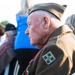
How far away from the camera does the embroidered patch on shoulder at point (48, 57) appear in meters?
1.67

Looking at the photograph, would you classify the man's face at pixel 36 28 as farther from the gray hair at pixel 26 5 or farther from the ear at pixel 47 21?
the gray hair at pixel 26 5

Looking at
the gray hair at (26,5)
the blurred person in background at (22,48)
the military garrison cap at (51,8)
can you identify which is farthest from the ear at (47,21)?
the gray hair at (26,5)

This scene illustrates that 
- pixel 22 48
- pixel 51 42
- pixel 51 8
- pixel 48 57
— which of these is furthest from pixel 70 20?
pixel 48 57

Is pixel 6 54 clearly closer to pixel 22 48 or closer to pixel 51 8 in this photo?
pixel 22 48

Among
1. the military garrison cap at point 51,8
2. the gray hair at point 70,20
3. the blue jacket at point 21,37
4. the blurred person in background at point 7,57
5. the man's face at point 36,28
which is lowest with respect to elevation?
the blurred person in background at point 7,57

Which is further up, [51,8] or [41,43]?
[51,8]

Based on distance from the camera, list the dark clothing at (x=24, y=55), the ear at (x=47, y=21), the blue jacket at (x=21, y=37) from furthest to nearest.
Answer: the blue jacket at (x=21, y=37), the dark clothing at (x=24, y=55), the ear at (x=47, y=21)

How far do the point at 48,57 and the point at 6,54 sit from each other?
1.28m

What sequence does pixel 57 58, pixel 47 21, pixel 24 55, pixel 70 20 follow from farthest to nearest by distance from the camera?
pixel 24 55
pixel 70 20
pixel 47 21
pixel 57 58

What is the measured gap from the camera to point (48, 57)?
5.55 feet

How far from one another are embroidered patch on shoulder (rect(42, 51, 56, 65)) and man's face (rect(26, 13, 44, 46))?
1.49 feet

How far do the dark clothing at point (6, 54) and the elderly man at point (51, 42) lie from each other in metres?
0.72

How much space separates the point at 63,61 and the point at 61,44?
0.46 ft

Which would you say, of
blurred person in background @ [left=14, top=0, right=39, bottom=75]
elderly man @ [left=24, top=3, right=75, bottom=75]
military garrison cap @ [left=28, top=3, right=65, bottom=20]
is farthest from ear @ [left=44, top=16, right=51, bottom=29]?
blurred person in background @ [left=14, top=0, right=39, bottom=75]
